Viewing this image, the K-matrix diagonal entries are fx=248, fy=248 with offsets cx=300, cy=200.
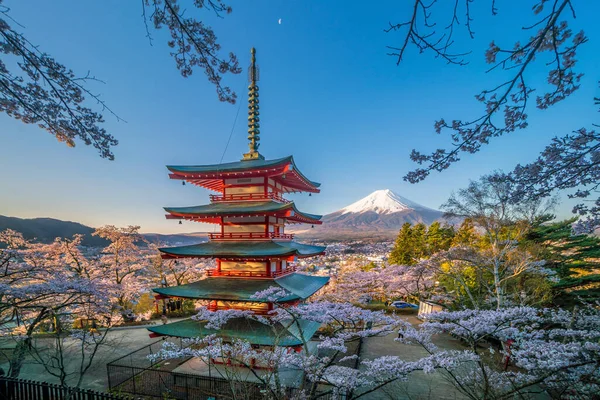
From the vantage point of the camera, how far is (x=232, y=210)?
31.7 ft

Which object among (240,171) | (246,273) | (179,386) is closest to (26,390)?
(179,386)

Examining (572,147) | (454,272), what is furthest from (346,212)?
(572,147)

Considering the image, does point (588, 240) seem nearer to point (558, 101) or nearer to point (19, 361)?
point (558, 101)

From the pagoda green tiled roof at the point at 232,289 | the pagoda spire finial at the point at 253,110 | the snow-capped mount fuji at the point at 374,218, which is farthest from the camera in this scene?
the snow-capped mount fuji at the point at 374,218

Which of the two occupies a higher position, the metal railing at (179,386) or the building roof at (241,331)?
the building roof at (241,331)

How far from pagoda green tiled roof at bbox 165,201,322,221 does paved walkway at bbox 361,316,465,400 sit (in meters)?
6.38

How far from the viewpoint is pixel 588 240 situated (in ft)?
45.7

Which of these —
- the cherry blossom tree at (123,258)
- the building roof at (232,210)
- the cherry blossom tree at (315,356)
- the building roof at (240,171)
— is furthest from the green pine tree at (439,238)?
the cherry blossom tree at (123,258)

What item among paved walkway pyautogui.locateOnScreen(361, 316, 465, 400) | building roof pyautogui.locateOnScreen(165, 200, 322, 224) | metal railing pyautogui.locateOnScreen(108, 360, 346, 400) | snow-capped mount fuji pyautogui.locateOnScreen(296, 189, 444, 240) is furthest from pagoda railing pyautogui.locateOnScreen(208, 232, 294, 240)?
snow-capped mount fuji pyautogui.locateOnScreen(296, 189, 444, 240)

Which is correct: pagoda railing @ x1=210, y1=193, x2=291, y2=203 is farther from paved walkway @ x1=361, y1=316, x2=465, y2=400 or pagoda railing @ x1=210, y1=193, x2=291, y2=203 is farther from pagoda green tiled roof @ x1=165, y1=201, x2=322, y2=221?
paved walkway @ x1=361, y1=316, x2=465, y2=400

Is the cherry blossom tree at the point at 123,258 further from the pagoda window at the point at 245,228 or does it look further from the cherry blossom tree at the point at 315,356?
the cherry blossom tree at the point at 315,356

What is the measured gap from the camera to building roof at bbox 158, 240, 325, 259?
885 centimetres

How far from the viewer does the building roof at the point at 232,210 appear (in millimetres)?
9328

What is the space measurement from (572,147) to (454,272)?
14.5 metres
